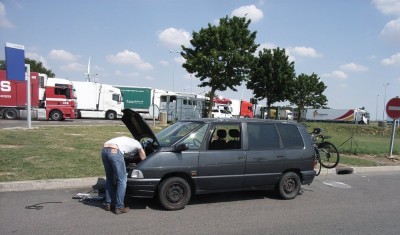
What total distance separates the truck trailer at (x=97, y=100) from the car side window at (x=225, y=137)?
29250mm

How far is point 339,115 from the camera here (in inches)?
2884

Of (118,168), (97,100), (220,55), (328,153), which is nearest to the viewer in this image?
(118,168)

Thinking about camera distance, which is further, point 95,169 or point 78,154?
point 78,154

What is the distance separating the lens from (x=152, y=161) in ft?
20.4

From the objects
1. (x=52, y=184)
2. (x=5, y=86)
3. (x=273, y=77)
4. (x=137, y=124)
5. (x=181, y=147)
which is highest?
(x=273, y=77)

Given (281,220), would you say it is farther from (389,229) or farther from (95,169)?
(95,169)

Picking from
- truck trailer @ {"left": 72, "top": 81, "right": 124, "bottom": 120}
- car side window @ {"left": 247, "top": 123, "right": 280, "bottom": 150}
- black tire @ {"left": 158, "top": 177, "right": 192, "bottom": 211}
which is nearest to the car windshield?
black tire @ {"left": 158, "top": 177, "right": 192, "bottom": 211}

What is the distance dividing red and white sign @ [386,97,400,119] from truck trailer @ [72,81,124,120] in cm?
2571

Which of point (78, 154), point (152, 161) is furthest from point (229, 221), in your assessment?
point (78, 154)

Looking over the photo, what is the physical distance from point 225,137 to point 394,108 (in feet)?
36.3

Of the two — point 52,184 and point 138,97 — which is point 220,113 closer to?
point 138,97

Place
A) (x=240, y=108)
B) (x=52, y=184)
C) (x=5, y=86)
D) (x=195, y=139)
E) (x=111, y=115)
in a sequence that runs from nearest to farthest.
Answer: (x=195, y=139)
(x=52, y=184)
(x=5, y=86)
(x=111, y=115)
(x=240, y=108)

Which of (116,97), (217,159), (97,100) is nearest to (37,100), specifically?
(97,100)

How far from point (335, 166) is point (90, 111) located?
27.7 meters
